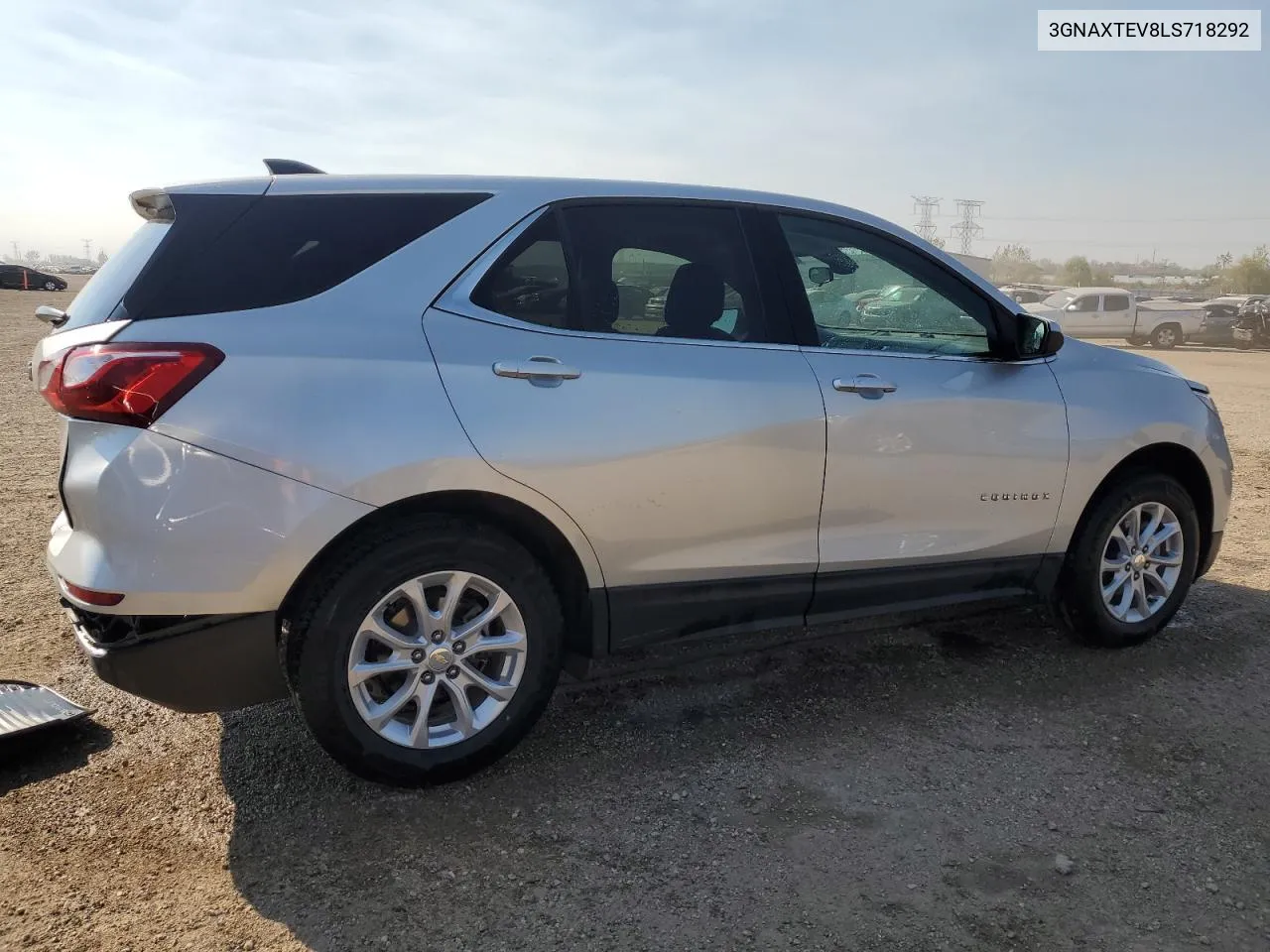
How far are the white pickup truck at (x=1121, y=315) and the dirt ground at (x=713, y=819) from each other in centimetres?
2389

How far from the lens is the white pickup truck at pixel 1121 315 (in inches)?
1017

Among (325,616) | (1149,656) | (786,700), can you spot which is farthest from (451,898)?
(1149,656)

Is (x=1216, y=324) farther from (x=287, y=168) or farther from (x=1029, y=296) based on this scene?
(x=287, y=168)

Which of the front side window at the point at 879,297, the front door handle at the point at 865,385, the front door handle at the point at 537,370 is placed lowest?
the front door handle at the point at 865,385

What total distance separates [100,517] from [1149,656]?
13.5 feet

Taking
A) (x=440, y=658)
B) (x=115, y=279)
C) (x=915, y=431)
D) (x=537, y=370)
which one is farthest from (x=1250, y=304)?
(x=115, y=279)

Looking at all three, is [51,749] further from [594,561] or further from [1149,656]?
[1149,656]

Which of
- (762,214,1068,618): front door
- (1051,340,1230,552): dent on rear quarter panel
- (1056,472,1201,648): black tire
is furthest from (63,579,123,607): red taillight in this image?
(1056,472,1201,648): black tire

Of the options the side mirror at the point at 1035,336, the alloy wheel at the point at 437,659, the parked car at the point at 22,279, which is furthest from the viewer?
the parked car at the point at 22,279

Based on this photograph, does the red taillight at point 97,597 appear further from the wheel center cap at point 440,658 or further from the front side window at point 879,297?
the front side window at point 879,297

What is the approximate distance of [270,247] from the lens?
2.79m

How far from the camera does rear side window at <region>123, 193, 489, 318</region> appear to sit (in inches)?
105

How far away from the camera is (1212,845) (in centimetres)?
277

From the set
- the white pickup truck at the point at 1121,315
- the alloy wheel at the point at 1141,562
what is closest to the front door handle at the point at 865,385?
the alloy wheel at the point at 1141,562
